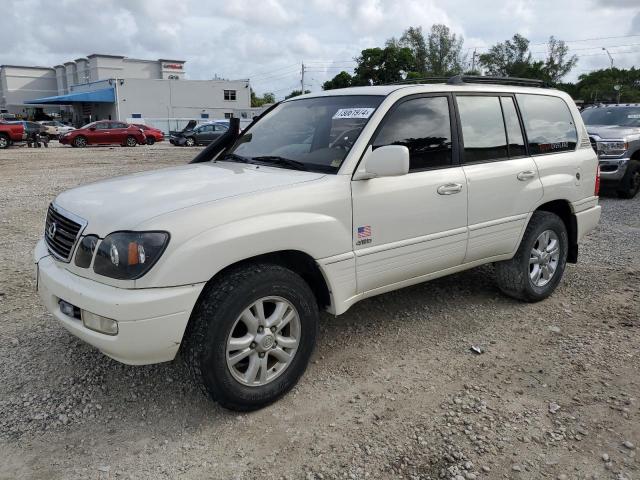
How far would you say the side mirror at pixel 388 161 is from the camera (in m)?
3.17

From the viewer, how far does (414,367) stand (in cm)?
360

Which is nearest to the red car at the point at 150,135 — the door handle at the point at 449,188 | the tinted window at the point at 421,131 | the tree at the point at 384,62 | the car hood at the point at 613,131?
the car hood at the point at 613,131

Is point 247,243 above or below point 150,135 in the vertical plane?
below

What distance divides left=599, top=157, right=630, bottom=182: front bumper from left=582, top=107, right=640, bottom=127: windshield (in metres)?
1.34

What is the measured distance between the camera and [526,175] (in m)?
4.31

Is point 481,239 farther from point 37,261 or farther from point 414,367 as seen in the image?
point 37,261

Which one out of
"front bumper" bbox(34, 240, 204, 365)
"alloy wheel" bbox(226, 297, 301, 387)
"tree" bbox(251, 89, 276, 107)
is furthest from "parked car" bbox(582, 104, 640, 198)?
"tree" bbox(251, 89, 276, 107)

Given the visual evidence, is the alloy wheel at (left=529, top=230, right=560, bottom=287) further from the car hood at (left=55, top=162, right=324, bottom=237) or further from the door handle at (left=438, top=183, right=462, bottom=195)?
the car hood at (left=55, top=162, right=324, bottom=237)

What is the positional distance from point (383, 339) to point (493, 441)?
1.32 m

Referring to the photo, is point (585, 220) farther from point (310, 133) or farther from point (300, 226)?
point (300, 226)

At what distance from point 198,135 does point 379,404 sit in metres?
29.9

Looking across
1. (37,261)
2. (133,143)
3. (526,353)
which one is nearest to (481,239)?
(526,353)

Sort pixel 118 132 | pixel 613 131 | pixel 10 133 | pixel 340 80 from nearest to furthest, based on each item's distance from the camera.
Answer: pixel 613 131, pixel 10 133, pixel 118 132, pixel 340 80

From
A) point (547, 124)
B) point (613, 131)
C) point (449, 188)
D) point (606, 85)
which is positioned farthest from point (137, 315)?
point (606, 85)
